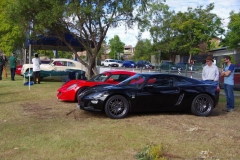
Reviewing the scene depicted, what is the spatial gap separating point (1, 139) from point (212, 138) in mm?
3952

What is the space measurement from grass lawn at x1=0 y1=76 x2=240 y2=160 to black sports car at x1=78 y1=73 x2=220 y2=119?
0.83ft

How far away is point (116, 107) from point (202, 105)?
2388 millimetres

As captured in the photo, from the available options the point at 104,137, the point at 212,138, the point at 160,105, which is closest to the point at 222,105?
the point at 160,105

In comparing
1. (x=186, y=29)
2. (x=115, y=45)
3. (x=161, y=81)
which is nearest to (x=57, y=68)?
(x=161, y=81)

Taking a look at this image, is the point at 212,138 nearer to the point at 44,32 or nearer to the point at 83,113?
the point at 83,113

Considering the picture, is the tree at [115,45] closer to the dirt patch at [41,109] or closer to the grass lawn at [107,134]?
the dirt patch at [41,109]

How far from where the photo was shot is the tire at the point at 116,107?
6.95 m

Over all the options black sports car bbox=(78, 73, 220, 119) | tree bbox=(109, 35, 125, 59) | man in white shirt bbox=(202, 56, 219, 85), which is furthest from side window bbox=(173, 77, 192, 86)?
tree bbox=(109, 35, 125, 59)

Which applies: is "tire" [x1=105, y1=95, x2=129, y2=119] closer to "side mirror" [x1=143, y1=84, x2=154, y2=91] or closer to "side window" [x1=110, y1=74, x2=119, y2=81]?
"side mirror" [x1=143, y1=84, x2=154, y2=91]

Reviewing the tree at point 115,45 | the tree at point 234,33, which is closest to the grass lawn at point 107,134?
the tree at point 234,33

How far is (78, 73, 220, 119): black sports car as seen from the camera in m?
6.98

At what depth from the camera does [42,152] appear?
4.52m

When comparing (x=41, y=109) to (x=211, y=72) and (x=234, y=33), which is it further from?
(x=234, y=33)

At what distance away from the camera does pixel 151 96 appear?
7.27 m
